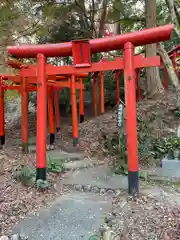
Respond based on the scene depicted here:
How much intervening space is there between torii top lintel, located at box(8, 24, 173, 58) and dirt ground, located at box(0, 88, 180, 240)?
2.12m

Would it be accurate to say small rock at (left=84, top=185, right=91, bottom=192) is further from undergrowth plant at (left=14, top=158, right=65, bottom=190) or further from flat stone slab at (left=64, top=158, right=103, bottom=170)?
flat stone slab at (left=64, top=158, right=103, bottom=170)

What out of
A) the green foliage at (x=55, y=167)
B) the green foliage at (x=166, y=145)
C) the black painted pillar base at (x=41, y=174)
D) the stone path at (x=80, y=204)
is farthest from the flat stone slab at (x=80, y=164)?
the green foliage at (x=166, y=145)

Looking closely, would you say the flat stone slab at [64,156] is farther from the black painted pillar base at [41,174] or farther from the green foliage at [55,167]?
the black painted pillar base at [41,174]

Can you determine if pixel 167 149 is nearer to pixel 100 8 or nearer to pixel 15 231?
pixel 15 231

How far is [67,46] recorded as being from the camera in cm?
443

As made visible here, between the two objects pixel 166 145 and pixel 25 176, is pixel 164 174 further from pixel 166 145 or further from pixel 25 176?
pixel 25 176

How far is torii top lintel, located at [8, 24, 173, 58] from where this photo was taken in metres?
3.94

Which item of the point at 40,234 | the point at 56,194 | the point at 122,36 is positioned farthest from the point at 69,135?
the point at 40,234

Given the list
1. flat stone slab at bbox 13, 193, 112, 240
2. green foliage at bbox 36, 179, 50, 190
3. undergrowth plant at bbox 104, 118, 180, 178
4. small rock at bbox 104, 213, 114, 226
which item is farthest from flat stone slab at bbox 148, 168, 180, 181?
green foliage at bbox 36, 179, 50, 190

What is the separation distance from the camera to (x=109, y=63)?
14.0 feet

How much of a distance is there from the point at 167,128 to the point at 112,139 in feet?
4.13

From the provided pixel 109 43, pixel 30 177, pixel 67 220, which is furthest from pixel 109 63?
pixel 67 220

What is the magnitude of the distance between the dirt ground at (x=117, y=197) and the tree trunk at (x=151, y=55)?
0.73 m

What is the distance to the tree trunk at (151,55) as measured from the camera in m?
7.65
